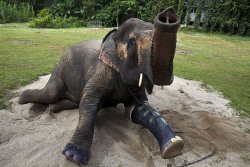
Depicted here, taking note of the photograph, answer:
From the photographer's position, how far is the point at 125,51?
2.97m

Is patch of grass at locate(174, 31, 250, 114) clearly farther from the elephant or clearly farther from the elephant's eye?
the elephant's eye

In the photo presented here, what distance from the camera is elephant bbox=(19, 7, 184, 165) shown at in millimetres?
2478

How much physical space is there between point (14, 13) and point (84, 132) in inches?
655

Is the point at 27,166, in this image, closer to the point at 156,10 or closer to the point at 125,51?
the point at 125,51

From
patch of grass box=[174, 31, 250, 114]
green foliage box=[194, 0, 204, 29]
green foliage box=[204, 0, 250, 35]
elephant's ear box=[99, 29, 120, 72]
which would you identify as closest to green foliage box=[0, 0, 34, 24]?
green foliage box=[194, 0, 204, 29]

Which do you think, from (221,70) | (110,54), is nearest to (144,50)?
(110,54)

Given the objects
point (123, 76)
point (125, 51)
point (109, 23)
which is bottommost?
point (109, 23)

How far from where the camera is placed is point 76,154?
9.27ft

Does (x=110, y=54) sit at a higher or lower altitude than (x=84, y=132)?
higher

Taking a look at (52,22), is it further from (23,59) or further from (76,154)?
(76,154)

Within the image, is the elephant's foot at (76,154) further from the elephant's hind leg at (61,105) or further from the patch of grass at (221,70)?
the patch of grass at (221,70)

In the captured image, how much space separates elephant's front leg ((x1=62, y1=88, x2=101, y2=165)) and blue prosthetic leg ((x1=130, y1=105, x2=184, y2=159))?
483 mm

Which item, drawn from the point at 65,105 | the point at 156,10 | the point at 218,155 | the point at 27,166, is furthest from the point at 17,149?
the point at 156,10

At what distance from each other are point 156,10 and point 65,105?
50.1 ft
